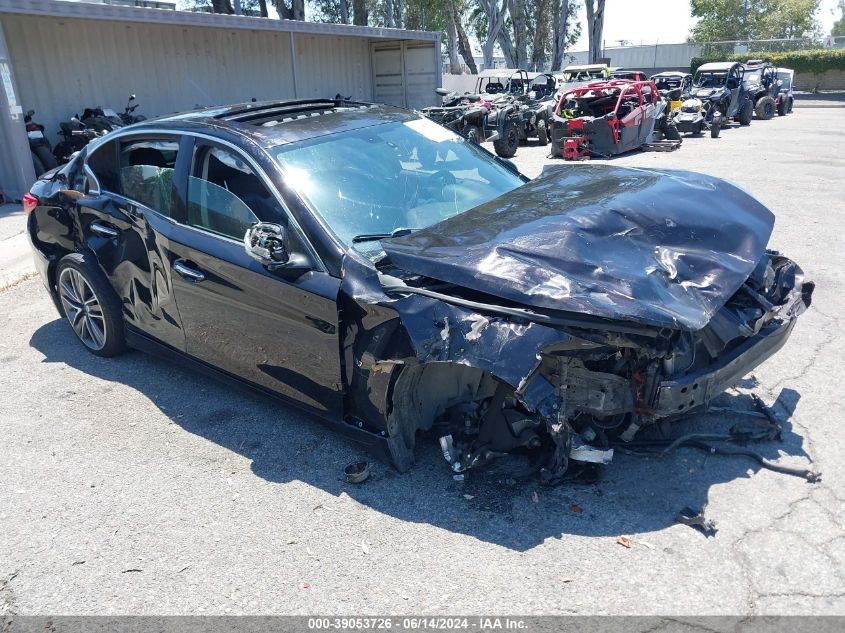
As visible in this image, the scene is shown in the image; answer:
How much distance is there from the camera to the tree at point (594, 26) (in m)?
40.0

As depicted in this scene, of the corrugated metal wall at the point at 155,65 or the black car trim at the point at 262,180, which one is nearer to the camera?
the black car trim at the point at 262,180

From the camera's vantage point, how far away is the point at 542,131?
60.2ft

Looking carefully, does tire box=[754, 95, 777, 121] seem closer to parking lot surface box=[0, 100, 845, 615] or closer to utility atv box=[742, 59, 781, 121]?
utility atv box=[742, 59, 781, 121]

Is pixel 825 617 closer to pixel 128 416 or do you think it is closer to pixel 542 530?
pixel 542 530

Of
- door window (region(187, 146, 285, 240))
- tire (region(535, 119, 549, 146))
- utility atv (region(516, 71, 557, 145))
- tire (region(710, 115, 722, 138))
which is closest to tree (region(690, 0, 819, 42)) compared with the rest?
tire (region(710, 115, 722, 138))

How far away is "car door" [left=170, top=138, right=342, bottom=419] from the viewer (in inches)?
130

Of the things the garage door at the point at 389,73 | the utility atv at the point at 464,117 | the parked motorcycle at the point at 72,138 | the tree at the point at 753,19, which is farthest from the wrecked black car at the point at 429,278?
the tree at the point at 753,19

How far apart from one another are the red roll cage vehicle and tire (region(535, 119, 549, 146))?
4.35 feet

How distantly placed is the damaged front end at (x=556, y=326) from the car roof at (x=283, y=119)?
3.59ft

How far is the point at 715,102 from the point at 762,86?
3.97 metres

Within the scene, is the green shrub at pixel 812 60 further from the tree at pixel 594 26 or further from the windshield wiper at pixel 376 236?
the windshield wiper at pixel 376 236

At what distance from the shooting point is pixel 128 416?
417cm

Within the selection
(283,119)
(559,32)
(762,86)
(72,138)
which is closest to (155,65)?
(72,138)

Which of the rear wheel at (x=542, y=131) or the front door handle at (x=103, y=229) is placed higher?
the front door handle at (x=103, y=229)
